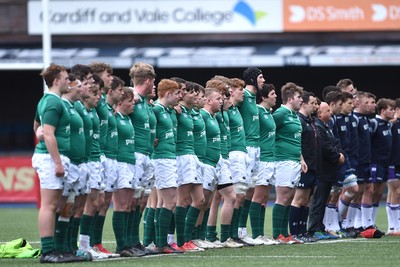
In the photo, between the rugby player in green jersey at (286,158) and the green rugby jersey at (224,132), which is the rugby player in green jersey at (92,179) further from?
the rugby player in green jersey at (286,158)

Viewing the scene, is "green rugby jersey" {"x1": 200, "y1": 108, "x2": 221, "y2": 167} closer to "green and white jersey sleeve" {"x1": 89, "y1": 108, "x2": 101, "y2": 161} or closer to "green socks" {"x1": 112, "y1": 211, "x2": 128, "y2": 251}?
"green socks" {"x1": 112, "y1": 211, "x2": 128, "y2": 251}

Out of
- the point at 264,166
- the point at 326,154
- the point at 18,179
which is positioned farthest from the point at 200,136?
the point at 18,179

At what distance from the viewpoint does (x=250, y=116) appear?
17.5 metres

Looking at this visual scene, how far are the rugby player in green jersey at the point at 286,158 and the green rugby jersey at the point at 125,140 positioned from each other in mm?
3082

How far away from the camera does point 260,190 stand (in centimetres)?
1758

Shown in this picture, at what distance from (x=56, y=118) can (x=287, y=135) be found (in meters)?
5.00

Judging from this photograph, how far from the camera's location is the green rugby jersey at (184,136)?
52.2ft

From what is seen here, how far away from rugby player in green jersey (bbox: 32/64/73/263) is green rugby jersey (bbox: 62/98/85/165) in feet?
0.32

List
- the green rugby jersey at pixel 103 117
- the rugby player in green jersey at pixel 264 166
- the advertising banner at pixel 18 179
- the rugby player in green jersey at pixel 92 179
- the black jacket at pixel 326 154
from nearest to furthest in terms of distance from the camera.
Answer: the rugby player in green jersey at pixel 92 179, the green rugby jersey at pixel 103 117, the rugby player in green jersey at pixel 264 166, the black jacket at pixel 326 154, the advertising banner at pixel 18 179

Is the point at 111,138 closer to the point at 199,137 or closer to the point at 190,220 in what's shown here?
the point at 199,137

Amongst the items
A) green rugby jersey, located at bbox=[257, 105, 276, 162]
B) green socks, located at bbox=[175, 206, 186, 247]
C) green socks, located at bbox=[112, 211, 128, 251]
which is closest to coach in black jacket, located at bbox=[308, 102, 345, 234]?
green rugby jersey, located at bbox=[257, 105, 276, 162]

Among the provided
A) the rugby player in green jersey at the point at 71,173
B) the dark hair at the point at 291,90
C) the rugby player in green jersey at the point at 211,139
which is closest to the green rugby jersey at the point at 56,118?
the rugby player in green jersey at the point at 71,173

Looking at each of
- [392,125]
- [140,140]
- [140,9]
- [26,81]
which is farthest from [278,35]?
[140,140]

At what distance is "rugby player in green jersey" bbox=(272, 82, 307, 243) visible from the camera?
17.3 m
